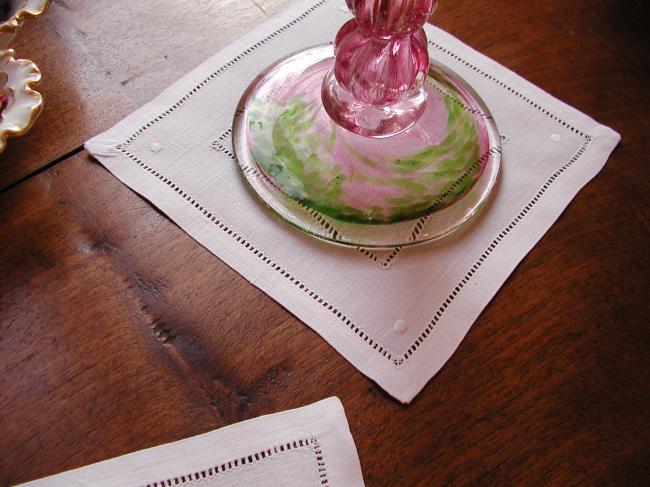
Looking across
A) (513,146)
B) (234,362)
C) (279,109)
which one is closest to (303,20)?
(279,109)

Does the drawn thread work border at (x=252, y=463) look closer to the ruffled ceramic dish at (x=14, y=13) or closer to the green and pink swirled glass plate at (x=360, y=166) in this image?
the green and pink swirled glass plate at (x=360, y=166)

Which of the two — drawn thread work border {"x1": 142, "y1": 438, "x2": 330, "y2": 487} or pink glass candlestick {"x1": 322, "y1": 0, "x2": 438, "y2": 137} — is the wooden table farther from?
pink glass candlestick {"x1": 322, "y1": 0, "x2": 438, "y2": 137}

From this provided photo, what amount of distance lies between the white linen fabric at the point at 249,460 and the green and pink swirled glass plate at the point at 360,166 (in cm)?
16

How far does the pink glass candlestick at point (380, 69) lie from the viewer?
16.9 inches

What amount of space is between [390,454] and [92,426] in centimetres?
20

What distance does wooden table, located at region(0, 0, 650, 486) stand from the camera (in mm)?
391

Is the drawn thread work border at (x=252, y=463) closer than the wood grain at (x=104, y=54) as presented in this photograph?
Yes

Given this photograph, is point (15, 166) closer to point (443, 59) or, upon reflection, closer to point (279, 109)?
point (279, 109)

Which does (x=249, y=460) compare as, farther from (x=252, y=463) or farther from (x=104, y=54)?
(x=104, y=54)

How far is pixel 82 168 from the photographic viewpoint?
1.63ft

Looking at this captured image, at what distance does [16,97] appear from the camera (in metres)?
0.47

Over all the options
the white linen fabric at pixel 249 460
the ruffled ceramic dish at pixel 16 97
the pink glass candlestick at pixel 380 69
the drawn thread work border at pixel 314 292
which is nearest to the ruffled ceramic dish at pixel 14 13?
the ruffled ceramic dish at pixel 16 97

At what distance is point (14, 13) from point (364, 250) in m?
0.37

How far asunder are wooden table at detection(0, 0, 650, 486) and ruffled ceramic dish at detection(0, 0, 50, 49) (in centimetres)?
5
